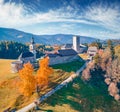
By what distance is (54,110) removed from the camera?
78000 millimetres

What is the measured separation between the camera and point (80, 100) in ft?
286

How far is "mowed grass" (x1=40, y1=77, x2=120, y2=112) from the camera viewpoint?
266ft

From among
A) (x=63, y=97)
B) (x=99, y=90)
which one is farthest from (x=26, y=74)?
(x=99, y=90)

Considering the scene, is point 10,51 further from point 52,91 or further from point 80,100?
→ point 80,100

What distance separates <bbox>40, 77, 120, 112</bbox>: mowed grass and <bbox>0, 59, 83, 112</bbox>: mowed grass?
514 centimetres

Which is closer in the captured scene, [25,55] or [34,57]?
[25,55]

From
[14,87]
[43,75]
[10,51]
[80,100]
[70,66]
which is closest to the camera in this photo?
[80,100]

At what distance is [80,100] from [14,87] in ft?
77.6

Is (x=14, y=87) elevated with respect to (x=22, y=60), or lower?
lower

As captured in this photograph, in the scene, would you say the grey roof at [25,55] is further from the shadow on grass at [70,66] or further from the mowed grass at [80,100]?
the mowed grass at [80,100]

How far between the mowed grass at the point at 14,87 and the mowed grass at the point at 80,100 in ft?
16.9

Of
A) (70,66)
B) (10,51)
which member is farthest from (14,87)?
(10,51)

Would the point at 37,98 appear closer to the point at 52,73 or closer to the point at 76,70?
the point at 52,73

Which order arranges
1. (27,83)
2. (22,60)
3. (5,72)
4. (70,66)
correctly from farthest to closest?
1. (70,66)
2. (22,60)
3. (5,72)
4. (27,83)
